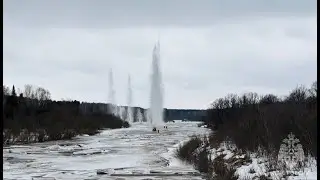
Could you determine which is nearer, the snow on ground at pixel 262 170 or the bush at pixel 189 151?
the snow on ground at pixel 262 170

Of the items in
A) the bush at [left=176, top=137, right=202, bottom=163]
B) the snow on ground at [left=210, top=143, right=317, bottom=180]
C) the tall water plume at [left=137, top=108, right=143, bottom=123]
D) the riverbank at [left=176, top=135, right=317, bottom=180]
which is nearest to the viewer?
the snow on ground at [left=210, top=143, right=317, bottom=180]

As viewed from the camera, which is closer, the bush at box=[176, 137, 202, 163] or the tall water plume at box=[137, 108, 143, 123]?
the bush at box=[176, 137, 202, 163]

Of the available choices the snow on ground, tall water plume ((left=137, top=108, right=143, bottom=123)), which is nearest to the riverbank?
the snow on ground

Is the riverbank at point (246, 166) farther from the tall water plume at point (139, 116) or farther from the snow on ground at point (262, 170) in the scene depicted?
the tall water plume at point (139, 116)

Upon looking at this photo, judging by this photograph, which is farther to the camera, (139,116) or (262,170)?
(139,116)

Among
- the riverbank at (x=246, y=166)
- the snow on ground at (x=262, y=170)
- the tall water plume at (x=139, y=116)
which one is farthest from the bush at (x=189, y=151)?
the tall water plume at (x=139, y=116)

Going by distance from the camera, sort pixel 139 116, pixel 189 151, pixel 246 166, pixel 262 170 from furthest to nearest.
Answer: pixel 139 116 → pixel 189 151 → pixel 246 166 → pixel 262 170

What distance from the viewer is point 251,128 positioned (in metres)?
21.4

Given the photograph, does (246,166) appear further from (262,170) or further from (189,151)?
(189,151)

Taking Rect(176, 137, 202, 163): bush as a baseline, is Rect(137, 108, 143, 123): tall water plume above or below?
above

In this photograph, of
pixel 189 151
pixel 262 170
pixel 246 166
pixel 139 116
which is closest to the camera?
pixel 262 170

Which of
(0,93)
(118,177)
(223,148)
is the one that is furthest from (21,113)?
(0,93)

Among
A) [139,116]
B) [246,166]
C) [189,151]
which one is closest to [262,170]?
[246,166]

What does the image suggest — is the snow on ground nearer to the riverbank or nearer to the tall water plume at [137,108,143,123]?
the riverbank
